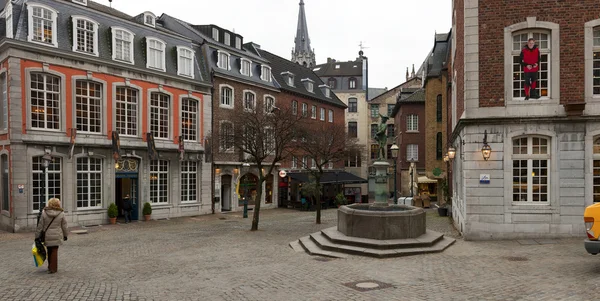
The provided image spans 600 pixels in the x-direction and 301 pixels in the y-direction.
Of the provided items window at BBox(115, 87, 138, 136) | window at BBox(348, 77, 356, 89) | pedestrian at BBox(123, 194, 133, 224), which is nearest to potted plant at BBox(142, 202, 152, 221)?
pedestrian at BBox(123, 194, 133, 224)

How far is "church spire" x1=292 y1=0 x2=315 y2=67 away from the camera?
78.6 m

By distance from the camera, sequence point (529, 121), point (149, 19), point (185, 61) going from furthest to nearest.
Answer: point (185, 61), point (149, 19), point (529, 121)

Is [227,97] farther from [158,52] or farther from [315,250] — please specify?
[315,250]

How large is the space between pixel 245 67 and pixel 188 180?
9863mm

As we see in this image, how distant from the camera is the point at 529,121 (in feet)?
46.6

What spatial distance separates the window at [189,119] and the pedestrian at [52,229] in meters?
16.7

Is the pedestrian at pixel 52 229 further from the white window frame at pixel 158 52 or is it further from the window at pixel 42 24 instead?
the white window frame at pixel 158 52

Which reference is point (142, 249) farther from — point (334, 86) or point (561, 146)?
point (334, 86)

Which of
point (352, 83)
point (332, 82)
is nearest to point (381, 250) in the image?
point (352, 83)

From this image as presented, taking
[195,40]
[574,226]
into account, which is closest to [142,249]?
[574,226]

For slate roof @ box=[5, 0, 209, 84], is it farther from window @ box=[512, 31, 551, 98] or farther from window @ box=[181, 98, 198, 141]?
window @ box=[512, 31, 551, 98]

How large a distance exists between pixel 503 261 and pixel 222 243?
8.92 m

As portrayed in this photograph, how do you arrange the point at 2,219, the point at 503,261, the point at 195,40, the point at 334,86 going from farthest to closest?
the point at 334,86, the point at 195,40, the point at 2,219, the point at 503,261

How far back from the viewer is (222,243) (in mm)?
15586
